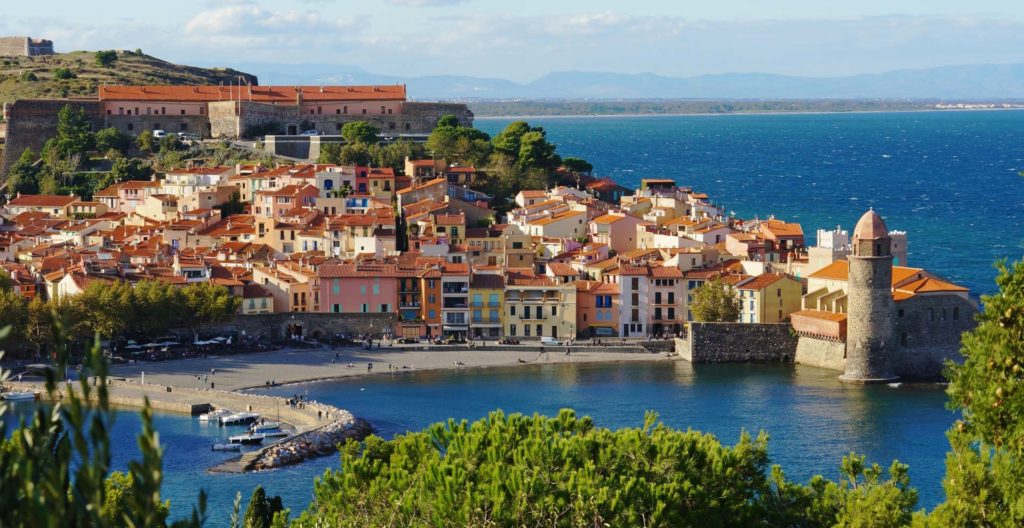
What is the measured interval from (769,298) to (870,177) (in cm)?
6787

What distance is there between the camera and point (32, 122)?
234 ft

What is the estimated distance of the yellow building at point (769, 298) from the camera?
45.6 m

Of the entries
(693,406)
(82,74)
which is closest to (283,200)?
(693,406)

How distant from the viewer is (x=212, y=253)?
51625 millimetres

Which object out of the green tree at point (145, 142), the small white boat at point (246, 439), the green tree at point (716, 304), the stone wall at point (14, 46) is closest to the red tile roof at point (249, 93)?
Answer: the green tree at point (145, 142)

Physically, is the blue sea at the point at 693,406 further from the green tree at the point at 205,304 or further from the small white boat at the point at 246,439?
the green tree at the point at 205,304

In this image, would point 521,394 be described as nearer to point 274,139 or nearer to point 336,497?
point 336,497

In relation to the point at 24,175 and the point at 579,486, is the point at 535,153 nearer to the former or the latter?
the point at 24,175

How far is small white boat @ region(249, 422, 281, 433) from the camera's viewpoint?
35.2m

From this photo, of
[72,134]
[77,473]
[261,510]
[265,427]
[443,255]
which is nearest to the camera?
[77,473]

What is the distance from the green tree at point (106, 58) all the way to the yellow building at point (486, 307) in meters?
48.6

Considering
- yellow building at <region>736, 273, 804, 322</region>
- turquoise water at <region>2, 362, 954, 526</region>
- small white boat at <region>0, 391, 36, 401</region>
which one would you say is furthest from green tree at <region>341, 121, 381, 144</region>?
small white boat at <region>0, 391, 36, 401</region>

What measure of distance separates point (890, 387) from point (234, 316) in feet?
57.0

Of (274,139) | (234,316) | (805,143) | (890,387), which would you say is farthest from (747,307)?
(805,143)
